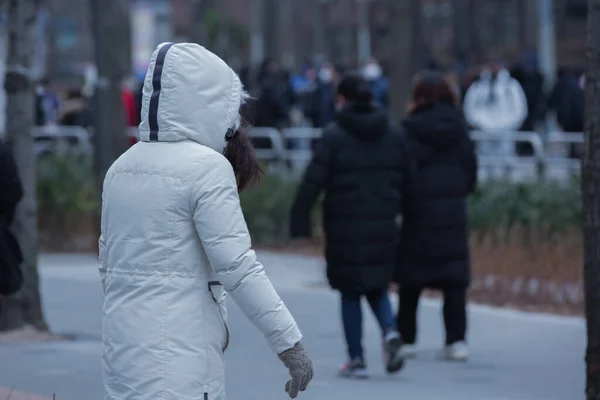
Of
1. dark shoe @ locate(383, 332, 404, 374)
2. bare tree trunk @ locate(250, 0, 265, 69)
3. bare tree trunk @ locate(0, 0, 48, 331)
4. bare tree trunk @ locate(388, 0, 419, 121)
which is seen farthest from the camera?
bare tree trunk @ locate(250, 0, 265, 69)

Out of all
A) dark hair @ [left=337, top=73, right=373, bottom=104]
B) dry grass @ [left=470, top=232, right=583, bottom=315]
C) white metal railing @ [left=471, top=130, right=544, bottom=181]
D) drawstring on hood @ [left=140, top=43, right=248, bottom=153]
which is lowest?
dry grass @ [left=470, top=232, right=583, bottom=315]

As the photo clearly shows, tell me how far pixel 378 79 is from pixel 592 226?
59.5ft

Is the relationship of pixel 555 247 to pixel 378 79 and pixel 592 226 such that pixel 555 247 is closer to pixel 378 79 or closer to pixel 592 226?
pixel 592 226

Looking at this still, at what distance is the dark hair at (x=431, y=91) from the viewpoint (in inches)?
350

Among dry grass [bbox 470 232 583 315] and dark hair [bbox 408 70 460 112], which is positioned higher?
dark hair [bbox 408 70 460 112]

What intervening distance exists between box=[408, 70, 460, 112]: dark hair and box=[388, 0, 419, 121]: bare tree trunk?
8464 millimetres

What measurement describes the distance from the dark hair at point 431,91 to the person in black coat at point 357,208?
2.33 feet

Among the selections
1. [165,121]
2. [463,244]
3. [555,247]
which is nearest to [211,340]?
[165,121]

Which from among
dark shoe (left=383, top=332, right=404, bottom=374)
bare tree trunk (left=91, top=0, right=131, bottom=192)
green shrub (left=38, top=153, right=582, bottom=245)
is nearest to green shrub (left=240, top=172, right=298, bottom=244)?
green shrub (left=38, top=153, right=582, bottom=245)

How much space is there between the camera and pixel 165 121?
408 centimetres

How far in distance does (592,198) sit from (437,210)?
2.40m

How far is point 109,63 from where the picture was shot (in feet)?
50.5

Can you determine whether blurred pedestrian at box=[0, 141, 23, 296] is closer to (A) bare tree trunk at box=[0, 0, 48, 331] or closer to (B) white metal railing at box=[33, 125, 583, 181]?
(A) bare tree trunk at box=[0, 0, 48, 331]

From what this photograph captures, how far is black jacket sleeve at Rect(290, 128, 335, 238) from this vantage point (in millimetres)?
8047
